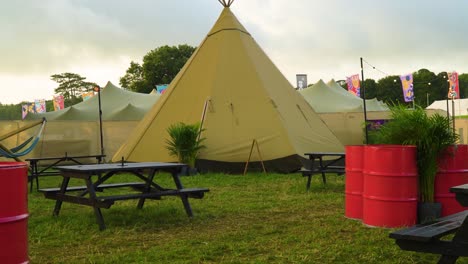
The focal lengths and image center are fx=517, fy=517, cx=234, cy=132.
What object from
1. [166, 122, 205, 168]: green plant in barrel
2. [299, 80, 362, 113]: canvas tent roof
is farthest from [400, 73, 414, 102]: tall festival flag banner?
[166, 122, 205, 168]: green plant in barrel

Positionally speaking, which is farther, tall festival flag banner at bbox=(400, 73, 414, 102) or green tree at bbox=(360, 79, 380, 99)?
green tree at bbox=(360, 79, 380, 99)

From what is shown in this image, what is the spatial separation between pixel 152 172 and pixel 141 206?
675 mm

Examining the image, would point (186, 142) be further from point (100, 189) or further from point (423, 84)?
point (423, 84)

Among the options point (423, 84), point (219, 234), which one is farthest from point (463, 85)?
point (219, 234)

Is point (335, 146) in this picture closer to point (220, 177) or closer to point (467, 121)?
point (220, 177)

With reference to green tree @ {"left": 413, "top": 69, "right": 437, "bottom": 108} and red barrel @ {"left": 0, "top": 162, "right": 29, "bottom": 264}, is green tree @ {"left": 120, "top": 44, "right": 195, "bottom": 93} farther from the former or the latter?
red barrel @ {"left": 0, "top": 162, "right": 29, "bottom": 264}

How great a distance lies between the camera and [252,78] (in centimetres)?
1311

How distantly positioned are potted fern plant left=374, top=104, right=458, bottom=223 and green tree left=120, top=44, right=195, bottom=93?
135 feet

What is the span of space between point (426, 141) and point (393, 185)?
56 centimetres

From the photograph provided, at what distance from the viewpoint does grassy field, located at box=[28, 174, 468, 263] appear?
4257 mm

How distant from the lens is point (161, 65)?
46.2 m

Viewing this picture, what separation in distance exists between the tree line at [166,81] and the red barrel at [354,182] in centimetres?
1633

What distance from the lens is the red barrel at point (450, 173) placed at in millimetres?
5234

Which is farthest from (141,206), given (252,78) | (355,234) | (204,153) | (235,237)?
(252,78)
